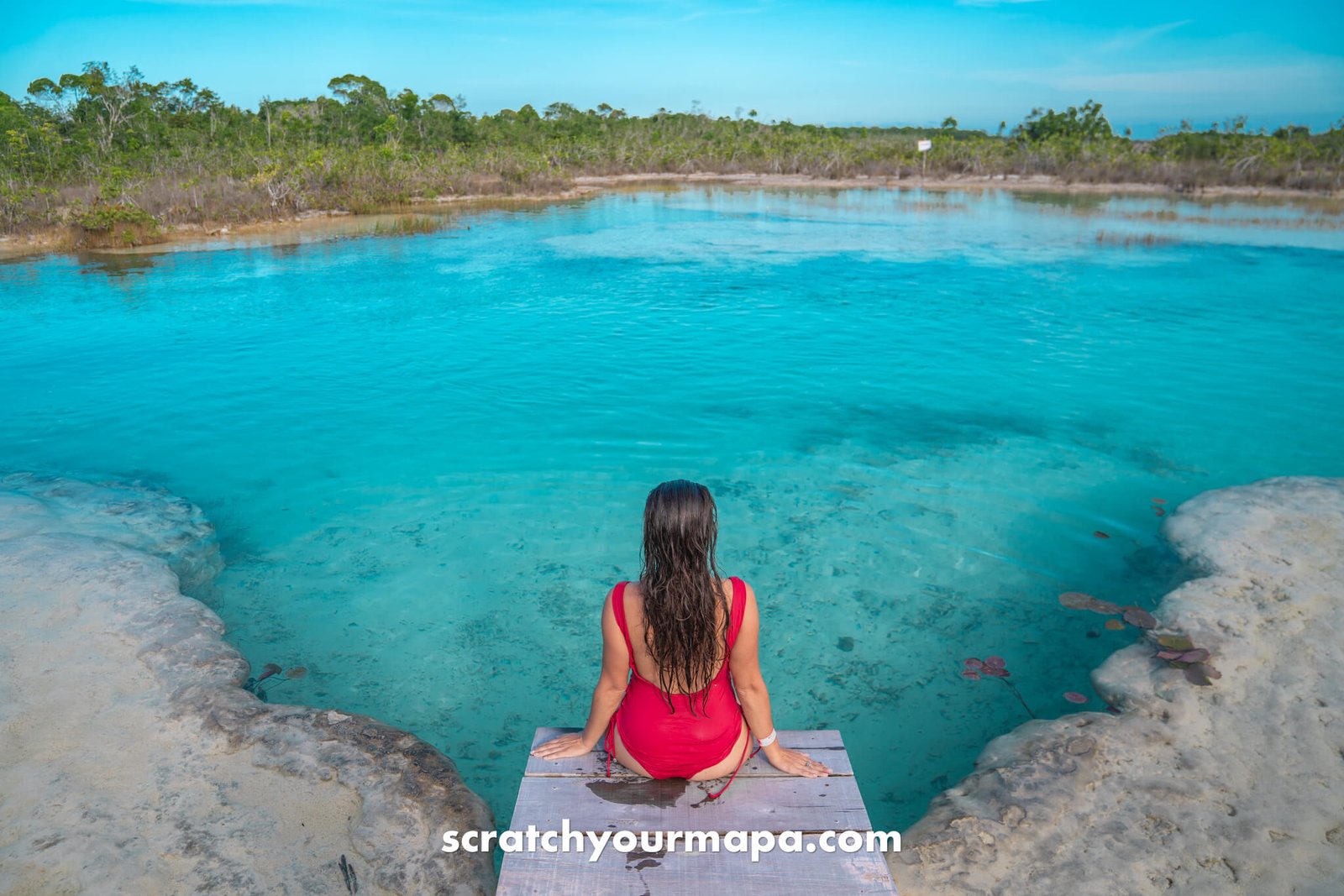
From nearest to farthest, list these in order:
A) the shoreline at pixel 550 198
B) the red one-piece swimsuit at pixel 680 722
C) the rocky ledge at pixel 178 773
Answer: the red one-piece swimsuit at pixel 680 722
the rocky ledge at pixel 178 773
the shoreline at pixel 550 198

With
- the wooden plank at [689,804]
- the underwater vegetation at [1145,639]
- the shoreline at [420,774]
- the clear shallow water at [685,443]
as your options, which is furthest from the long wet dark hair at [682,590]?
the underwater vegetation at [1145,639]

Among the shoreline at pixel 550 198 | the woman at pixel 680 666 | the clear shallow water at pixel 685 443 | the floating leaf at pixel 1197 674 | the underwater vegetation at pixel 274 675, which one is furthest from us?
the shoreline at pixel 550 198


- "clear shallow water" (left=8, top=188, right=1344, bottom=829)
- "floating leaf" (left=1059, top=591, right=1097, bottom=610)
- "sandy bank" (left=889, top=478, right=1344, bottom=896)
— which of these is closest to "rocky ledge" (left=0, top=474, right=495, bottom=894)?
"clear shallow water" (left=8, top=188, right=1344, bottom=829)

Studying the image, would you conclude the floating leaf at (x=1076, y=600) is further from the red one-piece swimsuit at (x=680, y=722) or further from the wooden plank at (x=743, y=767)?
the red one-piece swimsuit at (x=680, y=722)

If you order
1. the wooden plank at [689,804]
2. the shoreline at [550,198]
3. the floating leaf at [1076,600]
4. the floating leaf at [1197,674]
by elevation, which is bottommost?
the floating leaf at [1076,600]

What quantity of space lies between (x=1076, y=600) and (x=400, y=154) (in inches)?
1172

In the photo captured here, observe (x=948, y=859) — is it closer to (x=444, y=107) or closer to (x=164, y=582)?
(x=164, y=582)

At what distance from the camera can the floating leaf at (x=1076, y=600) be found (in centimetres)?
505

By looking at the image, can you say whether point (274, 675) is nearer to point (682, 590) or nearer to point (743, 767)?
point (743, 767)

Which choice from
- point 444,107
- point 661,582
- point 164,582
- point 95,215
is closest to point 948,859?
point 661,582

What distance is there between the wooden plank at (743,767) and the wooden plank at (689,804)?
25 mm

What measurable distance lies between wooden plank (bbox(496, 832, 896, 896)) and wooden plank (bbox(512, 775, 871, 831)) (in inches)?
3.7

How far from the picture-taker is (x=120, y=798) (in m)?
3.08

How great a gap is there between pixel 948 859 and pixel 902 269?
46.8ft
